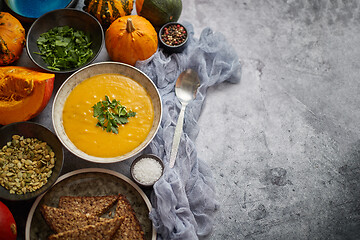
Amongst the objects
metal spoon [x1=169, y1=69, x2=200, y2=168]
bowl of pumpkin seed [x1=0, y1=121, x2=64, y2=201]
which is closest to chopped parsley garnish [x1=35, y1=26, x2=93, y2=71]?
bowl of pumpkin seed [x1=0, y1=121, x2=64, y2=201]

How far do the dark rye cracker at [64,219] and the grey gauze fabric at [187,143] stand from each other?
0.38m

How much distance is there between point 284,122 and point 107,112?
132 centimetres

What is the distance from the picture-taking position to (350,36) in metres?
2.98

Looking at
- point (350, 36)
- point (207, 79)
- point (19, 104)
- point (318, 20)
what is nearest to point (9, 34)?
point (19, 104)

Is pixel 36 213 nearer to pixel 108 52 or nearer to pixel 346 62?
pixel 108 52

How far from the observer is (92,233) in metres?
2.01

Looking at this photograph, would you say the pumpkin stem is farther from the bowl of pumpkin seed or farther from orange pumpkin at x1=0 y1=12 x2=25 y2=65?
the bowl of pumpkin seed

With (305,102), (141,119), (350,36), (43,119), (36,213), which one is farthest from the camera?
(350,36)

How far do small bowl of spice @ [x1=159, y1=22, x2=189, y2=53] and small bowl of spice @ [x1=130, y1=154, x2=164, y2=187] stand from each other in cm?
83

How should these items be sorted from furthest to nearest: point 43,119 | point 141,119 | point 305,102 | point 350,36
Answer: point 350,36, point 305,102, point 43,119, point 141,119

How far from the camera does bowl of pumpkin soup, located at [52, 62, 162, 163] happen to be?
2191 mm

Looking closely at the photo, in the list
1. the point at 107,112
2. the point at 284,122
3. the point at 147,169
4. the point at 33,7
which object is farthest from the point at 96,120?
the point at 284,122

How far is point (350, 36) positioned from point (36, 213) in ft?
9.09

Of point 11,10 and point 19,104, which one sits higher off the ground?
point 11,10
